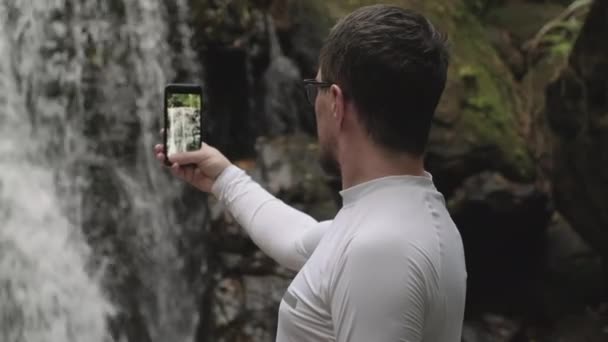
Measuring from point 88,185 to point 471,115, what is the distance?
2.97m

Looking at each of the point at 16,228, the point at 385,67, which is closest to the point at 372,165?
the point at 385,67

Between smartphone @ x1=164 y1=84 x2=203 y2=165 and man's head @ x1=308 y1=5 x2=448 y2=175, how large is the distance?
0.63 metres

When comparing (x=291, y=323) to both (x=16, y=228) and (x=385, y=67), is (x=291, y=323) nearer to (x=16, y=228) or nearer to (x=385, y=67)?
(x=385, y=67)

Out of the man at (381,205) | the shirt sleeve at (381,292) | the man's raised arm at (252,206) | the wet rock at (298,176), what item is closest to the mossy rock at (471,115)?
the wet rock at (298,176)

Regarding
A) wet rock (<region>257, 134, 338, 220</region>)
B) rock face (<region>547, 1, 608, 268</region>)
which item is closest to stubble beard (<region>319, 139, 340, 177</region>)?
rock face (<region>547, 1, 608, 268</region>)

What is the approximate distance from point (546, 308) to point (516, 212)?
0.97m

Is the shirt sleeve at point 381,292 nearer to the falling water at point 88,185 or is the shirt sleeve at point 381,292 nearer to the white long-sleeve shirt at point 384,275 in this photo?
the white long-sleeve shirt at point 384,275

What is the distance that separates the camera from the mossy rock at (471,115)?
6457mm

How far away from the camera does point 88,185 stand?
264 inches

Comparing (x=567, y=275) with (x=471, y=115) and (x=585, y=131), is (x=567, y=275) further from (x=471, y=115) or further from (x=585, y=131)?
(x=585, y=131)

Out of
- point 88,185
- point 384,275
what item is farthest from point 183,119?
point 88,185

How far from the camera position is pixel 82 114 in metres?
6.89

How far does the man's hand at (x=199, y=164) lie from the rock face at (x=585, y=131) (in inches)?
141

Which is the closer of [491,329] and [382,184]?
[382,184]
